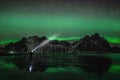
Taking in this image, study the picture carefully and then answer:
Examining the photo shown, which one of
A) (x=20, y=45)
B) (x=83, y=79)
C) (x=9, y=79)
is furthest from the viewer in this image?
(x=20, y=45)

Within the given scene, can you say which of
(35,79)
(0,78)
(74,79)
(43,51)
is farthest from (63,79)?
(43,51)

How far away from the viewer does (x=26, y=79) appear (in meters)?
21.7

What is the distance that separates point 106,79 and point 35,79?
6.95 m

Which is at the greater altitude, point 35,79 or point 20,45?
point 20,45

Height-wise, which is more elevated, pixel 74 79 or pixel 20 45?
pixel 20 45

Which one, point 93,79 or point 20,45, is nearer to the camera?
point 93,79

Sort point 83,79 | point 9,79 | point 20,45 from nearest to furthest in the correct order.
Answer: point 9,79
point 83,79
point 20,45

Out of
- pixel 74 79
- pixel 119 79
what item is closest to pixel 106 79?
pixel 119 79

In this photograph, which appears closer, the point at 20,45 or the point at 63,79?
the point at 63,79

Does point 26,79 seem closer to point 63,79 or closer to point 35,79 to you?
point 35,79

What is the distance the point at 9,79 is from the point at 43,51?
159659 millimetres

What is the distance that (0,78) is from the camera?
21875 millimetres

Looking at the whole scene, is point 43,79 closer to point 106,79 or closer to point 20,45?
point 106,79

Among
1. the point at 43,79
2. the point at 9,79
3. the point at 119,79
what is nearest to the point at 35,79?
the point at 43,79
